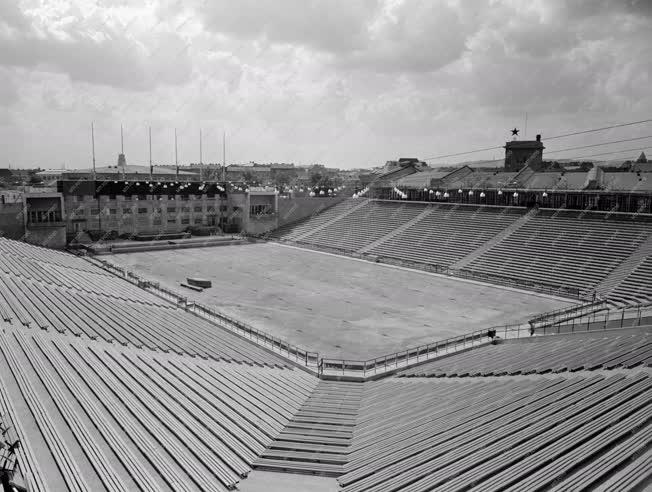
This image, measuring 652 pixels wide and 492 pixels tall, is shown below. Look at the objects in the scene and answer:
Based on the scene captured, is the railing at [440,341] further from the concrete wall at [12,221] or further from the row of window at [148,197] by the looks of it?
the row of window at [148,197]

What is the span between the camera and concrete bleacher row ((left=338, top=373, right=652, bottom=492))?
410 inches

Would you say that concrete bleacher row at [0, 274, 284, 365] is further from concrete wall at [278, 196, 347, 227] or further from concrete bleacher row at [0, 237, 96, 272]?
concrete wall at [278, 196, 347, 227]

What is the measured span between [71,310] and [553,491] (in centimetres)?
2342

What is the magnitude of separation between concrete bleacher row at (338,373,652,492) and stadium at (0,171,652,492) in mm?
64

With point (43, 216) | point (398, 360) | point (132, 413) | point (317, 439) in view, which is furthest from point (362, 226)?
point (132, 413)

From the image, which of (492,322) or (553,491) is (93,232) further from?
(553,491)

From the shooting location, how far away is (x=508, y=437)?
40.5ft

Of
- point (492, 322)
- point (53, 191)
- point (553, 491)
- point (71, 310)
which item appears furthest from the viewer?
point (53, 191)

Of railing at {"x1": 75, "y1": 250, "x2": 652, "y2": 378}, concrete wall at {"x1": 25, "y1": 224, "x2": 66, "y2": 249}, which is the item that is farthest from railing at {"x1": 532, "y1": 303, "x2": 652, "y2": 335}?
concrete wall at {"x1": 25, "y1": 224, "x2": 66, "y2": 249}

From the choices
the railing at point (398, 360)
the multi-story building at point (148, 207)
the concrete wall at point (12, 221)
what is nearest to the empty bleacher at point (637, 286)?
the railing at point (398, 360)

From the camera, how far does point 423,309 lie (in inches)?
1394

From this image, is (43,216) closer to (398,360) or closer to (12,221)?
(12,221)

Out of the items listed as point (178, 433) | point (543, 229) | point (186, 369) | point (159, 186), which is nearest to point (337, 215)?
point (159, 186)

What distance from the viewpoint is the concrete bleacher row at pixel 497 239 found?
1640 inches
